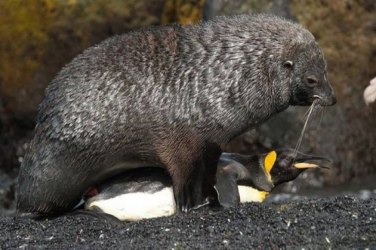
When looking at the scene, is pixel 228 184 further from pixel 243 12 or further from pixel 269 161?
pixel 243 12

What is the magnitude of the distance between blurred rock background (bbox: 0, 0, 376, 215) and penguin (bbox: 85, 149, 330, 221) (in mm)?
4431

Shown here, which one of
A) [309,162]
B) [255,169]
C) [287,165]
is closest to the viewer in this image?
[255,169]

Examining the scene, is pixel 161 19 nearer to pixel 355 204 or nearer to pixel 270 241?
pixel 355 204

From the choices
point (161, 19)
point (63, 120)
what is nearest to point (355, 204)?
point (63, 120)

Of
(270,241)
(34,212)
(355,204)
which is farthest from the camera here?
(34,212)

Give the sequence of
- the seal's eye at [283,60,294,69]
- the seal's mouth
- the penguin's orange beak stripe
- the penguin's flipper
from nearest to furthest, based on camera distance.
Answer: the penguin's flipper → the seal's eye at [283,60,294,69] → the seal's mouth → the penguin's orange beak stripe

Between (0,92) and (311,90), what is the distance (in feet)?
23.1

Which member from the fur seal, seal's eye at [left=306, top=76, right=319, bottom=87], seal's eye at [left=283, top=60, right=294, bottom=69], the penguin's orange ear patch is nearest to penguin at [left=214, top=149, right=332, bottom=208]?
the penguin's orange ear patch

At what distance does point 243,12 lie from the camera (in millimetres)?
15578

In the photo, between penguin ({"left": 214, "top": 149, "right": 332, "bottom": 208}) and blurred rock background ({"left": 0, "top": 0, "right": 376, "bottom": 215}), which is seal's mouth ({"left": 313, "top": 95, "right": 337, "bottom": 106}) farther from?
blurred rock background ({"left": 0, "top": 0, "right": 376, "bottom": 215})

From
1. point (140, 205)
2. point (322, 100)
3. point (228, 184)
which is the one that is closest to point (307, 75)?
point (322, 100)

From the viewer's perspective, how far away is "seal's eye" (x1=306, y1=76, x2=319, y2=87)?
1080 cm

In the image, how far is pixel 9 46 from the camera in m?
16.3

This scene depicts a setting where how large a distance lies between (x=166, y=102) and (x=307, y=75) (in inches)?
61.6
